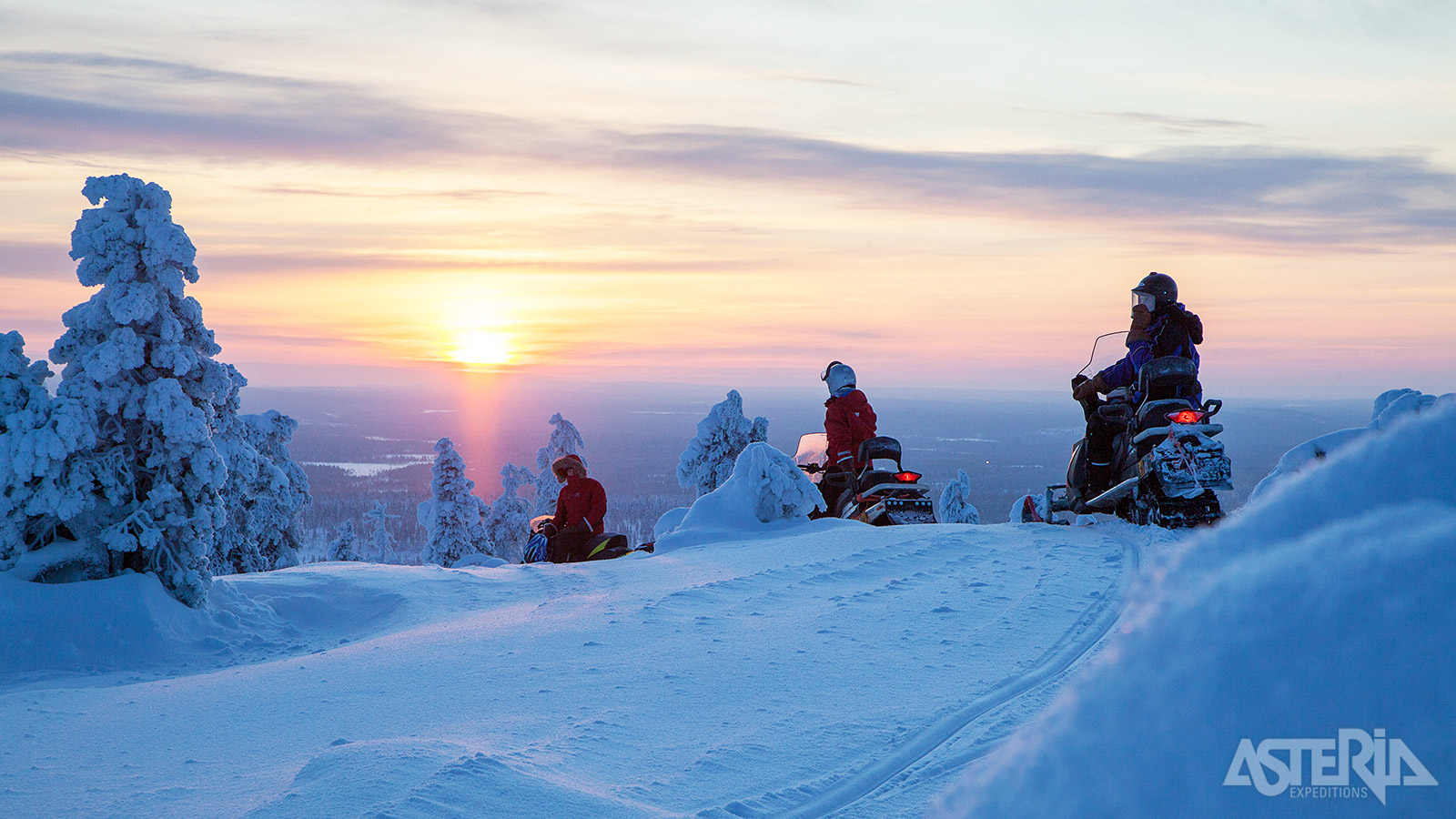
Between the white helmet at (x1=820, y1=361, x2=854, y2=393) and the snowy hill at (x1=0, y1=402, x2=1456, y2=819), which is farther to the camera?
the white helmet at (x1=820, y1=361, x2=854, y2=393)

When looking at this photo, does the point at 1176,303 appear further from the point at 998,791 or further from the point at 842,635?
the point at 998,791

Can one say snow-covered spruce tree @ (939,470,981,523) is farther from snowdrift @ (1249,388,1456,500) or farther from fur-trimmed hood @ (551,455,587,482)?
fur-trimmed hood @ (551,455,587,482)

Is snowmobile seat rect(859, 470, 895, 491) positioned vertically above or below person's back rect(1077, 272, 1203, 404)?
below

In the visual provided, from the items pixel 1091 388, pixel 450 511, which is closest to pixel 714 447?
pixel 450 511

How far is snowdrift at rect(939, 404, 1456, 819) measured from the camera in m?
0.56

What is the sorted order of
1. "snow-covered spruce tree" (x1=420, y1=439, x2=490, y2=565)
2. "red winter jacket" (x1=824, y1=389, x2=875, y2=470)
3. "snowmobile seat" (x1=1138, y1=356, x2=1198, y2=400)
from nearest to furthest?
"snowmobile seat" (x1=1138, y1=356, x2=1198, y2=400) → "red winter jacket" (x1=824, y1=389, x2=875, y2=470) → "snow-covered spruce tree" (x1=420, y1=439, x2=490, y2=565)

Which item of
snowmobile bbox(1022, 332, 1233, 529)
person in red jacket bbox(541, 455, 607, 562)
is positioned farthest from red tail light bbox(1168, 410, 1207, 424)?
person in red jacket bbox(541, 455, 607, 562)

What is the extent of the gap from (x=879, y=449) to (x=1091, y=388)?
409 cm

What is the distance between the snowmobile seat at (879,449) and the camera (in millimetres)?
13383

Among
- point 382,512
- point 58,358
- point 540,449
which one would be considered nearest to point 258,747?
point 58,358

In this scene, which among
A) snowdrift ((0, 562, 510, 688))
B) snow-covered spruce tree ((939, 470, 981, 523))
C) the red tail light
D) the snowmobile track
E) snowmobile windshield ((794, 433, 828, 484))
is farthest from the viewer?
snow-covered spruce tree ((939, 470, 981, 523))

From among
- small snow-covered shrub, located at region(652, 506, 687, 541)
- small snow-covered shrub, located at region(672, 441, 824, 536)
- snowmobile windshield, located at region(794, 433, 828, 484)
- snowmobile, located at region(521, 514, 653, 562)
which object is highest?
snowmobile windshield, located at region(794, 433, 828, 484)

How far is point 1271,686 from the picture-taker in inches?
22.6

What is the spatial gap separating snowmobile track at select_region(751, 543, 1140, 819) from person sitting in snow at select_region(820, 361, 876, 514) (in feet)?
24.1
